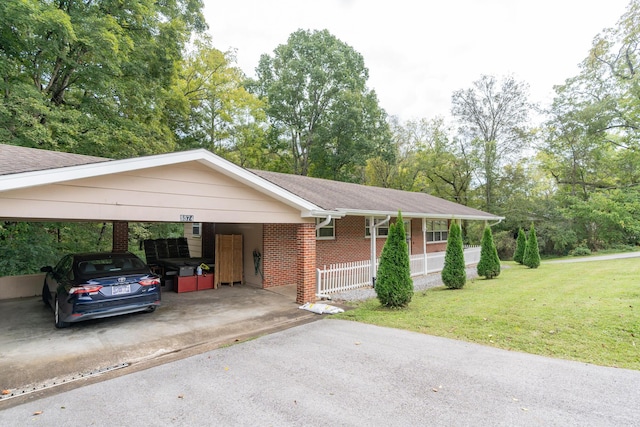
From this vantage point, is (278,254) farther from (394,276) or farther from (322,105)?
(322,105)

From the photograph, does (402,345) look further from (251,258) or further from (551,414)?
(251,258)

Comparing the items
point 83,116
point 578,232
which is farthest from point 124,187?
point 578,232

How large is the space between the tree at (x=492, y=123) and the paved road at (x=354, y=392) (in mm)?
26397

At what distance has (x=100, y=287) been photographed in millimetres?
5848

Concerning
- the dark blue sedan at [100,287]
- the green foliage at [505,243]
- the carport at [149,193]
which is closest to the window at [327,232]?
the carport at [149,193]

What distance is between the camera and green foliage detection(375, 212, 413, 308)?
738cm

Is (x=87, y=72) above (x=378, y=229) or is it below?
above

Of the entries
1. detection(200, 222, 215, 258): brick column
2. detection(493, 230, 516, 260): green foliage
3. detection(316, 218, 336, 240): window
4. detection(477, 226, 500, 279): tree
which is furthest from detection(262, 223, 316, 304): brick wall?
detection(493, 230, 516, 260): green foliage

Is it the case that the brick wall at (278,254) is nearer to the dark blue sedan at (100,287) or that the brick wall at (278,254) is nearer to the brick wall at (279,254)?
the brick wall at (279,254)

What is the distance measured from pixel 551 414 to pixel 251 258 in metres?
8.99

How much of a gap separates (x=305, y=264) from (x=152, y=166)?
13.3ft

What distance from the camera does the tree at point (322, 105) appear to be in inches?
1083

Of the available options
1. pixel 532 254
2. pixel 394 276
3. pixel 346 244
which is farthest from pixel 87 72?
pixel 532 254

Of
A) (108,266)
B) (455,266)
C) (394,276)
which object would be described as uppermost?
(108,266)
